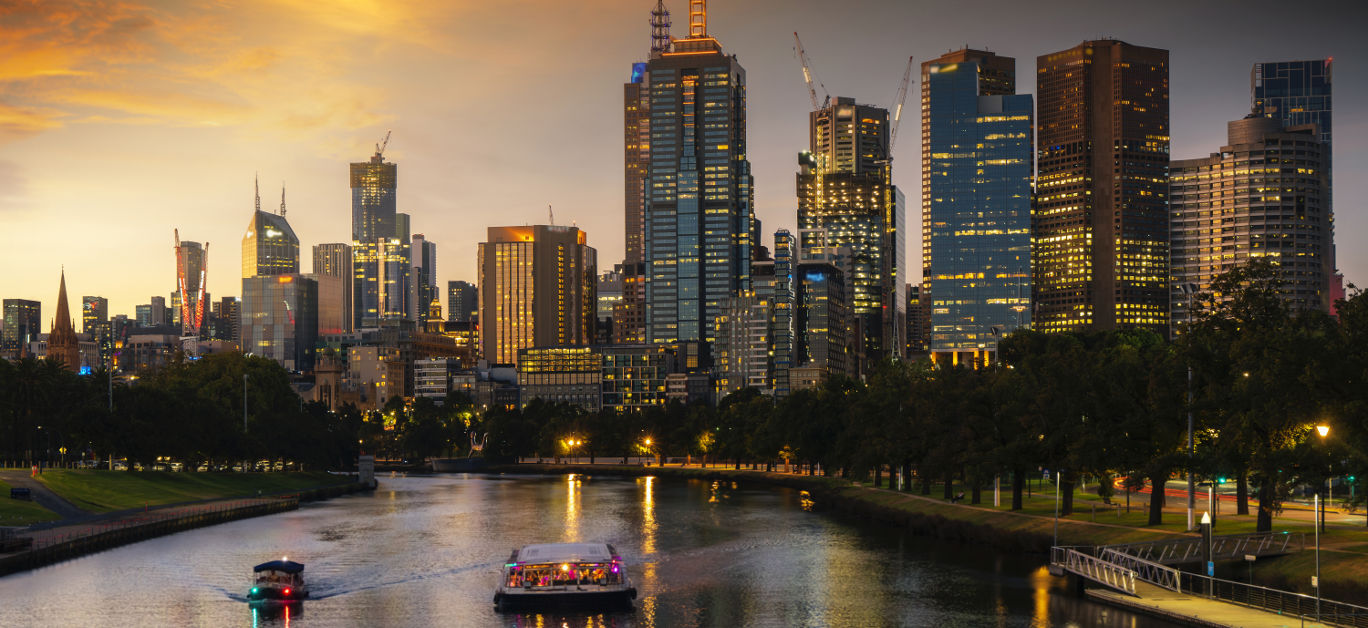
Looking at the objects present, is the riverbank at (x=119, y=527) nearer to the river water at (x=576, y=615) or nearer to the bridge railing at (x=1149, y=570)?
the river water at (x=576, y=615)

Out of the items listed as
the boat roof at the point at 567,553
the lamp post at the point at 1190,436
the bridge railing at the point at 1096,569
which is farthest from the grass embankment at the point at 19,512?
the lamp post at the point at 1190,436

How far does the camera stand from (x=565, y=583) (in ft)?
283

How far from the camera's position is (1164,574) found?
81438mm

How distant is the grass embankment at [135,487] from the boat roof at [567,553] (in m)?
68.0

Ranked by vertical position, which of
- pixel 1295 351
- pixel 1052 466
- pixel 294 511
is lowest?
pixel 294 511

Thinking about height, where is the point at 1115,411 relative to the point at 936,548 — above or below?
above

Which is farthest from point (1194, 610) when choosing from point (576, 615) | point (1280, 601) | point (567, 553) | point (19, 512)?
point (19, 512)

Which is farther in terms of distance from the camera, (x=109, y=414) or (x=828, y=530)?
(x=109, y=414)

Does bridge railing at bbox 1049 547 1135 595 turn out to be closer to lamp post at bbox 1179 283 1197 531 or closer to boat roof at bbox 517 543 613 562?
lamp post at bbox 1179 283 1197 531

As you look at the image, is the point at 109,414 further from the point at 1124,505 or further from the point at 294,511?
the point at 1124,505

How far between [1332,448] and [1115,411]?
2662cm

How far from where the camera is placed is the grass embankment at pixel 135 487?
144 metres

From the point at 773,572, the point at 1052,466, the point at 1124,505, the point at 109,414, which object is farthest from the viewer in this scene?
the point at 109,414

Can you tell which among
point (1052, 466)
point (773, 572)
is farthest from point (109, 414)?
point (1052, 466)
